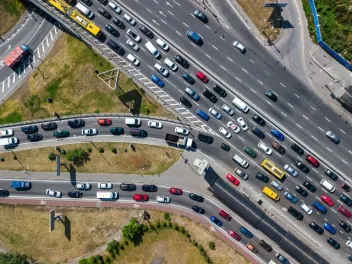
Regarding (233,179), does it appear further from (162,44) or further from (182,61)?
(162,44)

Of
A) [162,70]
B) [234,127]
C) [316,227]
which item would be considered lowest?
[316,227]

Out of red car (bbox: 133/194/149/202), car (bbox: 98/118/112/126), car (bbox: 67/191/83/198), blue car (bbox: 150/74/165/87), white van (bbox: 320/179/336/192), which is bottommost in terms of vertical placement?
car (bbox: 67/191/83/198)

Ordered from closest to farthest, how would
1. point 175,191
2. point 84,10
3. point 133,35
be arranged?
point 175,191
point 84,10
point 133,35

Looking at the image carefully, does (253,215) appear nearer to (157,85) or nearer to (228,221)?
(228,221)

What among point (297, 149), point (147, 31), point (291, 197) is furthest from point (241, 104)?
point (147, 31)

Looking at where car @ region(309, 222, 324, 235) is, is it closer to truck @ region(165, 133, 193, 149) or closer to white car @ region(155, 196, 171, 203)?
truck @ region(165, 133, 193, 149)

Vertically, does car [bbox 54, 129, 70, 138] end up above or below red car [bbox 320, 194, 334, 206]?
below

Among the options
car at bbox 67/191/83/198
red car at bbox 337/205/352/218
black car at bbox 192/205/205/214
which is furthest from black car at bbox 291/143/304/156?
car at bbox 67/191/83/198

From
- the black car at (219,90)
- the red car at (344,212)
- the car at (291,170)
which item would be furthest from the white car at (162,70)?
the red car at (344,212)
